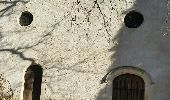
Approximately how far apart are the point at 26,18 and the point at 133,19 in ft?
11.6

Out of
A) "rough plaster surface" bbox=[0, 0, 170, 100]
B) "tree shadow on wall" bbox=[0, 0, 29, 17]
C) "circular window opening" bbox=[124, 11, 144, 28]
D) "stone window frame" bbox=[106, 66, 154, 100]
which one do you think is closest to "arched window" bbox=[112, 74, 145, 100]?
"stone window frame" bbox=[106, 66, 154, 100]

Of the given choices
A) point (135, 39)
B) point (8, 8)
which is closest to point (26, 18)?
point (8, 8)

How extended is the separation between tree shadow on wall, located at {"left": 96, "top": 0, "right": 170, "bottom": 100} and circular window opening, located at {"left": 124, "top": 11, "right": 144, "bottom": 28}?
0.35ft

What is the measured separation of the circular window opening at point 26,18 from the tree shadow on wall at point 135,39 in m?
2.87

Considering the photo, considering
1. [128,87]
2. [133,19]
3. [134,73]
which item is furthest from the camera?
[133,19]

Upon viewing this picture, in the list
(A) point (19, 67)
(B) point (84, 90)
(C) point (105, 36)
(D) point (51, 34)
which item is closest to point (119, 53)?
(C) point (105, 36)

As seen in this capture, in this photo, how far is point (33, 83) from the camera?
11.8m

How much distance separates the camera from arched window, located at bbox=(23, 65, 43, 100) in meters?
11.7

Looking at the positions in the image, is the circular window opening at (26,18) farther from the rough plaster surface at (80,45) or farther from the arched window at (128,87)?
the arched window at (128,87)

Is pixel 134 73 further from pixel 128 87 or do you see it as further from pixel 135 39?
pixel 135 39

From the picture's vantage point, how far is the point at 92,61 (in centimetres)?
1141

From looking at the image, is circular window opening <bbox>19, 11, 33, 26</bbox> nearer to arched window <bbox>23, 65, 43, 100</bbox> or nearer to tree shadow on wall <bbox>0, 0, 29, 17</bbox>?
→ tree shadow on wall <bbox>0, 0, 29, 17</bbox>

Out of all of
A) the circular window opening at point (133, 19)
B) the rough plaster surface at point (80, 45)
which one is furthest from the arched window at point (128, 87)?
the circular window opening at point (133, 19)

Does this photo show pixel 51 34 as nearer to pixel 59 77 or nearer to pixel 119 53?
pixel 59 77
